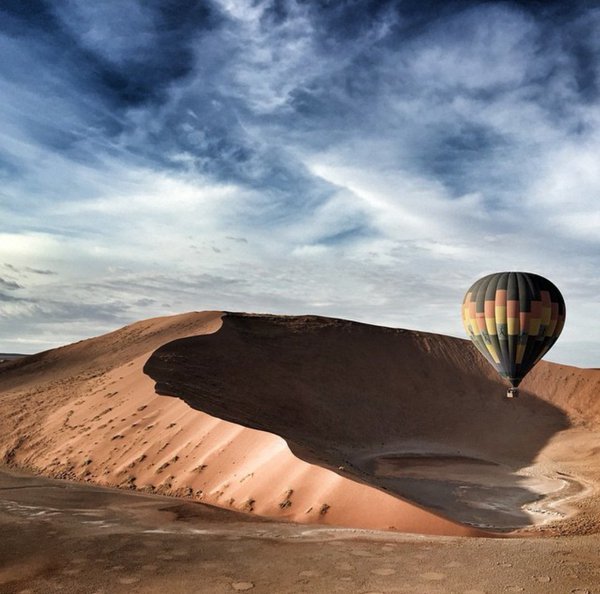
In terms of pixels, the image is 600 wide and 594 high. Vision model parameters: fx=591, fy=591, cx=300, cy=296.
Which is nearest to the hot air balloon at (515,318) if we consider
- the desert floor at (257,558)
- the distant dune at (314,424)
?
the distant dune at (314,424)

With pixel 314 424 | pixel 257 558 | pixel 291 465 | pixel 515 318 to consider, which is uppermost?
pixel 515 318

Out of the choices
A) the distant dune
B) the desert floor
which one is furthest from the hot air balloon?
the desert floor

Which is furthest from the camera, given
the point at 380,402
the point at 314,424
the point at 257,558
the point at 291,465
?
the point at 380,402

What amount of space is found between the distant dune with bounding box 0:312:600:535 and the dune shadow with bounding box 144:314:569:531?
135 millimetres

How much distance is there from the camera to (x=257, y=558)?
1088cm

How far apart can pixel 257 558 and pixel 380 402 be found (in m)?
28.0

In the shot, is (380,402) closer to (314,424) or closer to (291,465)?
(314,424)

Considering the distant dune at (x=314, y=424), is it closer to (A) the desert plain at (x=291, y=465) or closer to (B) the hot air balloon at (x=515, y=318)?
(A) the desert plain at (x=291, y=465)

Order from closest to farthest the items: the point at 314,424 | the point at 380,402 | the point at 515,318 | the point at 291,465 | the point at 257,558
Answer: the point at 257,558, the point at 291,465, the point at 515,318, the point at 314,424, the point at 380,402

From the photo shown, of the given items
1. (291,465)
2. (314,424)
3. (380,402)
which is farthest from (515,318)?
(291,465)

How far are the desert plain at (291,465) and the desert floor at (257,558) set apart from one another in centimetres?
6

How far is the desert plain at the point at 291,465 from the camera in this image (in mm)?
10445

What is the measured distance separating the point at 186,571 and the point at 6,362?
44.9 metres

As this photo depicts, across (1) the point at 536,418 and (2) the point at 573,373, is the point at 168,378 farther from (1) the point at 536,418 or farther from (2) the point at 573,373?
(2) the point at 573,373
